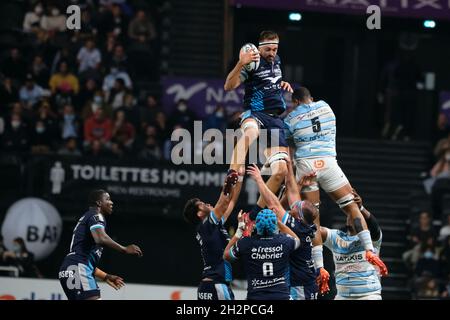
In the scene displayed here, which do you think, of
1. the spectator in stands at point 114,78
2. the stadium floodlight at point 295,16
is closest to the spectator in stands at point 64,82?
the spectator in stands at point 114,78

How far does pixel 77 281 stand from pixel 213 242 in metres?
2.14

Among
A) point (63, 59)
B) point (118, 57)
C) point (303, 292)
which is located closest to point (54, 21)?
point (63, 59)

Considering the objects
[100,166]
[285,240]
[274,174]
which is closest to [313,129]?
[274,174]

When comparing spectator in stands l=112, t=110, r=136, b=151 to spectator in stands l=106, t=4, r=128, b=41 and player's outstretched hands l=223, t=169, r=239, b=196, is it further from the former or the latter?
player's outstretched hands l=223, t=169, r=239, b=196

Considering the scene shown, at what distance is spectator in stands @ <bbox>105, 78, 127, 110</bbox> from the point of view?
1186 inches

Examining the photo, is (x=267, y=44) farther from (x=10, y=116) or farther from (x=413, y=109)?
(x=413, y=109)

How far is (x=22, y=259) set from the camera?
A: 90.5 feet

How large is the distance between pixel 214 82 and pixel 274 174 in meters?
10.8

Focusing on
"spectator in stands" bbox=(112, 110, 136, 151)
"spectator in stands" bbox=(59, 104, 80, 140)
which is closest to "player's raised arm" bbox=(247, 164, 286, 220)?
"spectator in stands" bbox=(112, 110, 136, 151)

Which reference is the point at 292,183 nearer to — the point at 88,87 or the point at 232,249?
the point at 232,249

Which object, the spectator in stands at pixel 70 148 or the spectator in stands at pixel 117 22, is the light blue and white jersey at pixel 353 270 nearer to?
the spectator in stands at pixel 70 148

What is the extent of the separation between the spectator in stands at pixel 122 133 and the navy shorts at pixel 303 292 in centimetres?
1060

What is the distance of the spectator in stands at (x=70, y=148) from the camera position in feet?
94.6

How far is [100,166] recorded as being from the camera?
28.6 metres
